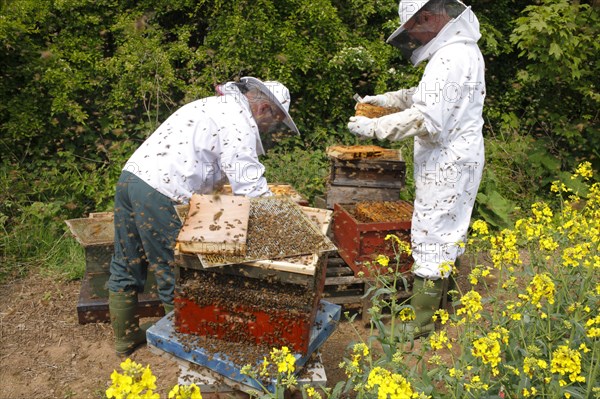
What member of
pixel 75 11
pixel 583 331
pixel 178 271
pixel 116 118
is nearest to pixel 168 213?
pixel 178 271

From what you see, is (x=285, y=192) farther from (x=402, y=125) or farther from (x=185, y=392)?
(x=185, y=392)

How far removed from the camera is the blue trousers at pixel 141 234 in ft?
11.5

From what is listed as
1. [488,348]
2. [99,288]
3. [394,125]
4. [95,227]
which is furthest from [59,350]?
[488,348]

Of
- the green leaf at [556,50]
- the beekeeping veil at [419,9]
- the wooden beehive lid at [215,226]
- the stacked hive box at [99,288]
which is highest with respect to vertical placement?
the beekeeping veil at [419,9]

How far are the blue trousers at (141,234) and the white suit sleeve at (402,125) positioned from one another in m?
1.58

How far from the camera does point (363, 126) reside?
13.7 ft

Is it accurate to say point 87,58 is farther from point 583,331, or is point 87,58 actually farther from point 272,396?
point 583,331

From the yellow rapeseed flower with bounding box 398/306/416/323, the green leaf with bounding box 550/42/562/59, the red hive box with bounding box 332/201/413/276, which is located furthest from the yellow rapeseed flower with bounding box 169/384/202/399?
the green leaf with bounding box 550/42/562/59

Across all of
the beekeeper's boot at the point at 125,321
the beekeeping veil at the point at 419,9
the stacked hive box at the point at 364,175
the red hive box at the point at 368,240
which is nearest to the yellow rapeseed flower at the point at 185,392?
the beekeeper's boot at the point at 125,321

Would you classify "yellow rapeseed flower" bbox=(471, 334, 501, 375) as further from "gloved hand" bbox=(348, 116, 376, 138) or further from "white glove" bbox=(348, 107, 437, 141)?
"gloved hand" bbox=(348, 116, 376, 138)

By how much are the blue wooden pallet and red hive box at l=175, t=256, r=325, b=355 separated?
10 centimetres

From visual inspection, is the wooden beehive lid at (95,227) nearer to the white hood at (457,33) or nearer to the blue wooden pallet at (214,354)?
the blue wooden pallet at (214,354)

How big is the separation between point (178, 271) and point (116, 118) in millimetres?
4391

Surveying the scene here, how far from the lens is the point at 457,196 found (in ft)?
13.2
